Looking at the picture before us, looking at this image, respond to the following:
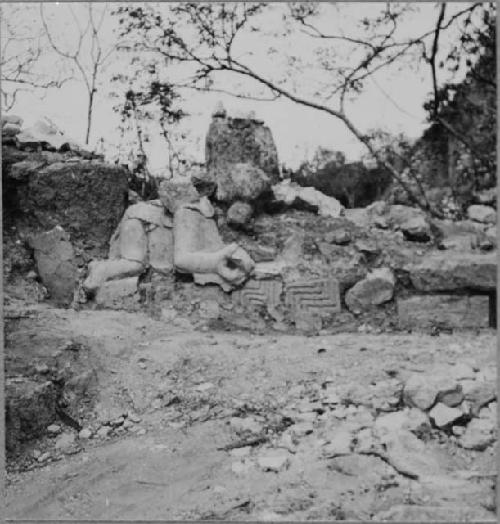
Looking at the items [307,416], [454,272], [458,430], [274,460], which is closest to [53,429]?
[274,460]

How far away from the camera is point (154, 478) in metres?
2.91

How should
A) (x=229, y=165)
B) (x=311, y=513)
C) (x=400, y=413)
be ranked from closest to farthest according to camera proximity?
(x=311, y=513), (x=400, y=413), (x=229, y=165)

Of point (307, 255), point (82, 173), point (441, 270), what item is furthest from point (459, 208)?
point (82, 173)

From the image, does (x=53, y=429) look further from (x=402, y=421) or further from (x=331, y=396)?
(x=402, y=421)

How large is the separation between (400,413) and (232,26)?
6.37ft

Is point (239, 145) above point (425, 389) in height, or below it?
above

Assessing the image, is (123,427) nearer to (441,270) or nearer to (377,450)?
(377,450)

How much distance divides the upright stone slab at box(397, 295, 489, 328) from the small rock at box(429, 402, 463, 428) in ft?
1.61

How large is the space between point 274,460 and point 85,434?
0.84 m

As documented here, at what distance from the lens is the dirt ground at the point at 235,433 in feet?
9.14

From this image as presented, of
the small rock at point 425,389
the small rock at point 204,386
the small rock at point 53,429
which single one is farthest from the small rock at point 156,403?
the small rock at point 425,389

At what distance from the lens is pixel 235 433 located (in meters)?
3.02

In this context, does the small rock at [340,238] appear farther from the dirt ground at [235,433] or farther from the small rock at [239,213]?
the dirt ground at [235,433]

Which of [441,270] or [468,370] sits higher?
[441,270]
